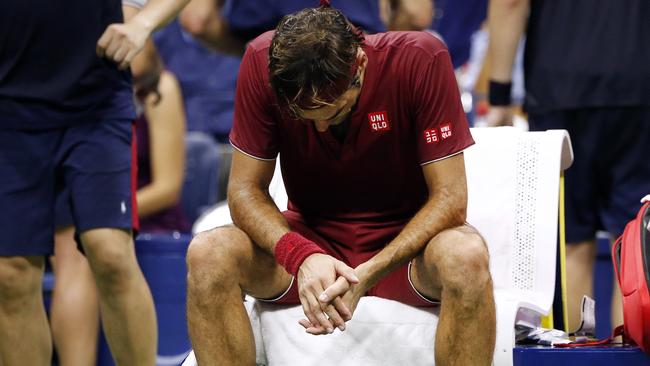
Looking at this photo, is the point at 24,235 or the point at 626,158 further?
the point at 626,158

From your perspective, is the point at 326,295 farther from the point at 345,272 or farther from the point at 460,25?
the point at 460,25

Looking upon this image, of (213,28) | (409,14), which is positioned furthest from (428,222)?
(213,28)

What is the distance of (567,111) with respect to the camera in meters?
4.09

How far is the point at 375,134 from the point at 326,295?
498 mm

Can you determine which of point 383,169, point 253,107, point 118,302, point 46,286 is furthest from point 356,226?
point 46,286

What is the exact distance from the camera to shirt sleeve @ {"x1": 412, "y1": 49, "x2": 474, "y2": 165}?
3229 millimetres

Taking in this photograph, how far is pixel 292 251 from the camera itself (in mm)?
3111

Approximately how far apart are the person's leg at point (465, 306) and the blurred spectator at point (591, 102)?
110 centimetres

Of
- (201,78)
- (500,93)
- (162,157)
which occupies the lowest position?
(201,78)

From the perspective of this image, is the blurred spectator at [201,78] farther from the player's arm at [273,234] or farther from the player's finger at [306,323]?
the player's finger at [306,323]

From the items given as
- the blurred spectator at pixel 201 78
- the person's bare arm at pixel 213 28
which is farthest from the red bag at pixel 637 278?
the blurred spectator at pixel 201 78

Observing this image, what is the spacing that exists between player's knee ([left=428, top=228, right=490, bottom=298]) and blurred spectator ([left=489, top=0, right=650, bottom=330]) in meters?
1.12

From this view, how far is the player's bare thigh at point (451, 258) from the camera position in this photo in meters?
3.00

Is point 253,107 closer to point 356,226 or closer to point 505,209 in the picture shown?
point 356,226
